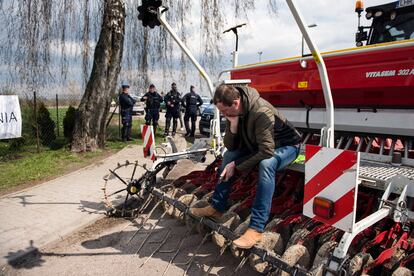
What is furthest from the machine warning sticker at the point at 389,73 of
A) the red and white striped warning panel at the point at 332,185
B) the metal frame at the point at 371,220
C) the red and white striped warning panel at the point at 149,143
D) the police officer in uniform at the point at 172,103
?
the police officer in uniform at the point at 172,103

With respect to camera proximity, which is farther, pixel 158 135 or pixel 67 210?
pixel 158 135

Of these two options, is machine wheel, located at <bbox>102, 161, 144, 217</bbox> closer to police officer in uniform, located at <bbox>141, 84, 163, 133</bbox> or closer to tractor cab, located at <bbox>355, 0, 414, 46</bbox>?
tractor cab, located at <bbox>355, 0, 414, 46</bbox>

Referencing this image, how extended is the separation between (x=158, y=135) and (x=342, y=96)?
9.52 meters

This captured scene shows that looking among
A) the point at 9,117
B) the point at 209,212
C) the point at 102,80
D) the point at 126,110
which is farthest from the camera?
the point at 126,110

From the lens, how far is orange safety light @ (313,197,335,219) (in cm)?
252

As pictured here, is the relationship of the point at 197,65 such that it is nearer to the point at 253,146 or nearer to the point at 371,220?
the point at 253,146

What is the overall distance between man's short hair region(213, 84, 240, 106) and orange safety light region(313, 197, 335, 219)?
1.12 m

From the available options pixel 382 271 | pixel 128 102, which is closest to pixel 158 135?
pixel 128 102

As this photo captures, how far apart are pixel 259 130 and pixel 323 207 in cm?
91

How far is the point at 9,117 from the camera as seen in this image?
7.95 m

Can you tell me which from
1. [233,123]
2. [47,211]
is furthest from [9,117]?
[233,123]

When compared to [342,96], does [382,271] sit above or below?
below

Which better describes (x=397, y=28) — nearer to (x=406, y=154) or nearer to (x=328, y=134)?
(x=406, y=154)

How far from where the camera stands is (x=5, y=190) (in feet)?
20.0
